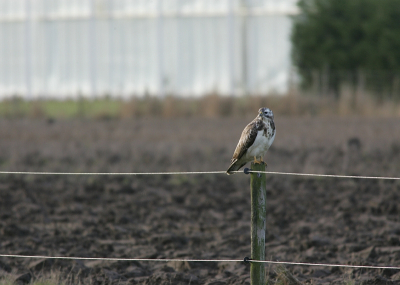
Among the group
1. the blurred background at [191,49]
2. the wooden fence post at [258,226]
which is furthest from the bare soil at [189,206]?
the blurred background at [191,49]

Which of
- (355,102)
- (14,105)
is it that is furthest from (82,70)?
(355,102)

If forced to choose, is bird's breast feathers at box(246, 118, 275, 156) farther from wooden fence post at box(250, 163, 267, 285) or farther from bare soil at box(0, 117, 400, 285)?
bare soil at box(0, 117, 400, 285)

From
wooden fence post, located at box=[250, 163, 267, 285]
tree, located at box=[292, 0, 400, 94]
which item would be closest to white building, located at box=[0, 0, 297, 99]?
tree, located at box=[292, 0, 400, 94]

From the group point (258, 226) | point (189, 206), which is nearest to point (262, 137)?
point (258, 226)

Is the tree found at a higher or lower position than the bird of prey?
higher

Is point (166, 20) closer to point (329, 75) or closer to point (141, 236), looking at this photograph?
point (329, 75)

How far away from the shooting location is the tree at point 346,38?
25.7 m

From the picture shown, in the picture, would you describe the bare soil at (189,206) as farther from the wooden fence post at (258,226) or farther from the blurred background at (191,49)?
the blurred background at (191,49)

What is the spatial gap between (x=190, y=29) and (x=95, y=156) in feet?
53.4

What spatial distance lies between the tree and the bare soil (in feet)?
32.2

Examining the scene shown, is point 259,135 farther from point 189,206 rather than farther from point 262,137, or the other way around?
point 189,206

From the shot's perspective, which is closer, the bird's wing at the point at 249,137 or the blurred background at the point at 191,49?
the bird's wing at the point at 249,137

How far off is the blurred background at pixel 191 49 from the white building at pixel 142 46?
4cm

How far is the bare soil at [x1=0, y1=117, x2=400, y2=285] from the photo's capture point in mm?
6574
